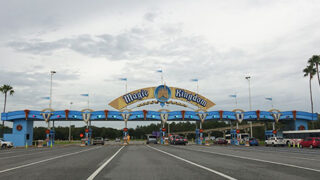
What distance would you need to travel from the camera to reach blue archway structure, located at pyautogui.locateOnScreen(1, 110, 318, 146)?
159 feet

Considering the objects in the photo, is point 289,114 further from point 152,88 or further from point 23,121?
point 23,121

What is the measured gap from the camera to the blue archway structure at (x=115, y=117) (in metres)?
48.4

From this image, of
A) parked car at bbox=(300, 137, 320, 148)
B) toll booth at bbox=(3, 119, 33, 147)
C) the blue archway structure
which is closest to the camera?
parked car at bbox=(300, 137, 320, 148)

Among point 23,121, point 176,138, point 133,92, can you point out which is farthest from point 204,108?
point 23,121

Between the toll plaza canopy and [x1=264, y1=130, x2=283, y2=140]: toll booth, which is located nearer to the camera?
the toll plaza canopy

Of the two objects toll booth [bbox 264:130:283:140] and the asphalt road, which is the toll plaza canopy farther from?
the asphalt road

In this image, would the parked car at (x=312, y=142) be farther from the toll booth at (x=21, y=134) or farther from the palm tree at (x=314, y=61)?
the toll booth at (x=21, y=134)

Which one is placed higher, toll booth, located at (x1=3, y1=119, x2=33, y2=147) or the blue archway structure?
the blue archway structure

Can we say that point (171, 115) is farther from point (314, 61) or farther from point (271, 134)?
point (314, 61)

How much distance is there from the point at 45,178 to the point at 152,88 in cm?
4463

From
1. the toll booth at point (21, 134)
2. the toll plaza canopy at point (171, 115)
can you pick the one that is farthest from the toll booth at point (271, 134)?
the toll booth at point (21, 134)

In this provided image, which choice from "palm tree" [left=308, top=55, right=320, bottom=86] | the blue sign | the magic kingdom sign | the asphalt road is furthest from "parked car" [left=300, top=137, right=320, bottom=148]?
"palm tree" [left=308, top=55, right=320, bottom=86]

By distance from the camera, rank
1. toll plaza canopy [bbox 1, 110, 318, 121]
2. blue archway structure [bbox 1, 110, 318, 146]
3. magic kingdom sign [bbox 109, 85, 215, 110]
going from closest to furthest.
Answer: blue archway structure [bbox 1, 110, 318, 146] < toll plaza canopy [bbox 1, 110, 318, 121] < magic kingdom sign [bbox 109, 85, 215, 110]

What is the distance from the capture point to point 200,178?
28.8 feet
